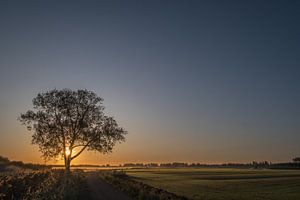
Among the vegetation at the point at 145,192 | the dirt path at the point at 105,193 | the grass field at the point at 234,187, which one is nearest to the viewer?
the vegetation at the point at 145,192

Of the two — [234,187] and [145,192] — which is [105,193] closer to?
[145,192]

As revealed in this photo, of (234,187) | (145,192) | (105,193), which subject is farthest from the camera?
(234,187)

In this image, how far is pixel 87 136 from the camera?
65062 millimetres

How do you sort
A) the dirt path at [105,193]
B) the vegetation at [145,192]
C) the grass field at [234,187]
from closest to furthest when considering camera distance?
the vegetation at [145,192] < the dirt path at [105,193] < the grass field at [234,187]

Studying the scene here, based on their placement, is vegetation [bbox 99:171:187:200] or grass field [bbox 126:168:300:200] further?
grass field [bbox 126:168:300:200]

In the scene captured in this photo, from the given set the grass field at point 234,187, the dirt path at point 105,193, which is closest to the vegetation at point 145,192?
the dirt path at point 105,193

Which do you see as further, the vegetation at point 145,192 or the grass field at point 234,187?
the grass field at point 234,187

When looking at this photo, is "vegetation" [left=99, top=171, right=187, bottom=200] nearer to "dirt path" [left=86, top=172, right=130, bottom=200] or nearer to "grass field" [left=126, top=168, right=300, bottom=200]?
"dirt path" [left=86, top=172, right=130, bottom=200]

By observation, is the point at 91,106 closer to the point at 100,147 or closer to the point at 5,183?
the point at 100,147

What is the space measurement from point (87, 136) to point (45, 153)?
685cm

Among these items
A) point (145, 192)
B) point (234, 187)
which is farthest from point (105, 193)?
point (234, 187)

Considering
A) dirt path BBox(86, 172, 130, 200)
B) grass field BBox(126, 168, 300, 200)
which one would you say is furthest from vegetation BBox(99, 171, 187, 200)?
grass field BBox(126, 168, 300, 200)

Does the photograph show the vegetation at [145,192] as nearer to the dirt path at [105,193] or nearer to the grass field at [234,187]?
the dirt path at [105,193]

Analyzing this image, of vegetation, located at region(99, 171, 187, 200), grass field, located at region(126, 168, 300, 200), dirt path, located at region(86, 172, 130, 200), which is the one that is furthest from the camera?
grass field, located at region(126, 168, 300, 200)
